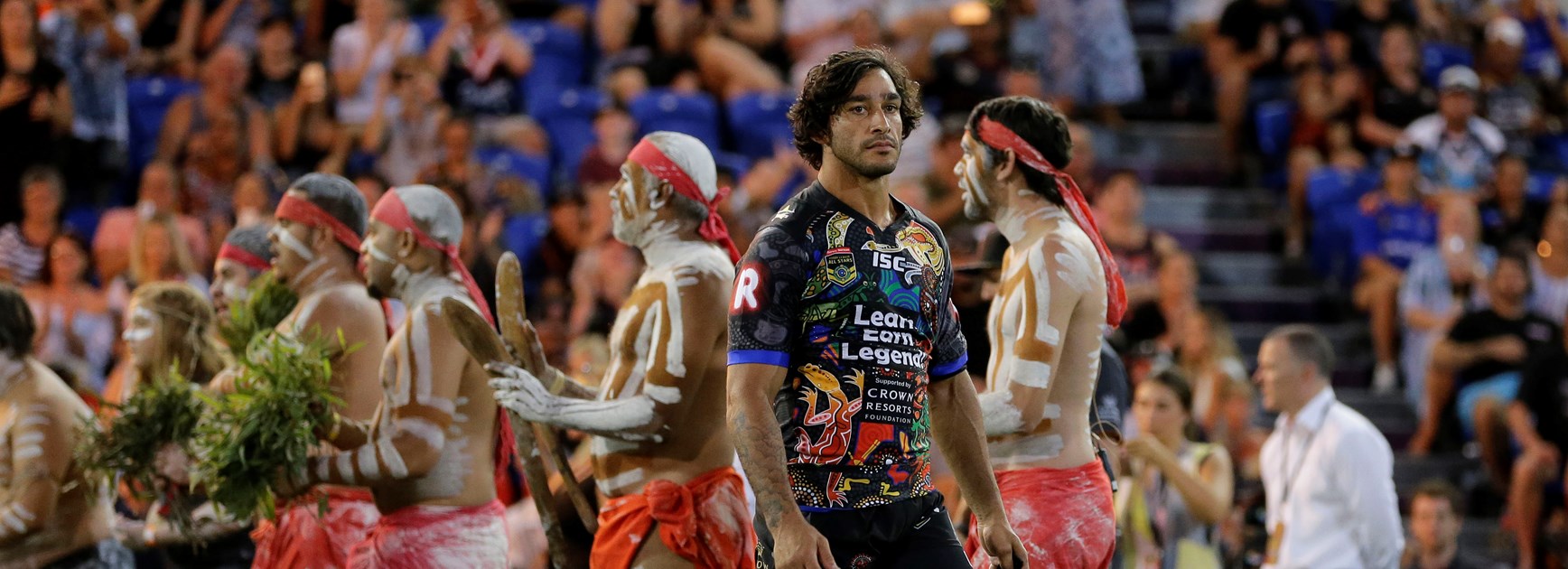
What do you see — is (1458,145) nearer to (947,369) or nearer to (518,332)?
(518,332)

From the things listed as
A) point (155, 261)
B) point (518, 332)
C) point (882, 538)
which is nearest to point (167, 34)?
point (155, 261)

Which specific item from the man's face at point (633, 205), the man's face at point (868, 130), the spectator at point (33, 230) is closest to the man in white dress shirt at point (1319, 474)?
the man's face at point (633, 205)

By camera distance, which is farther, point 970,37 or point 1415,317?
point 970,37

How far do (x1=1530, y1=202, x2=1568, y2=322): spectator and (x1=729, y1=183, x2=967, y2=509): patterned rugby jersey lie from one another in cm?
1014

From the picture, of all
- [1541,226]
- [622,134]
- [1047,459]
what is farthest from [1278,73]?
[1047,459]

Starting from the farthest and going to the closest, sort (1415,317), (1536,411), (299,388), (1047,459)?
(1415,317), (1536,411), (299,388), (1047,459)

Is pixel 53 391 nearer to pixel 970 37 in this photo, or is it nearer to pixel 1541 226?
pixel 970 37

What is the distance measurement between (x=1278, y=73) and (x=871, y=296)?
1193 cm

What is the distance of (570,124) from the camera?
13.4m

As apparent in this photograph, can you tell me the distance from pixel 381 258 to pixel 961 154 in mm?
6846

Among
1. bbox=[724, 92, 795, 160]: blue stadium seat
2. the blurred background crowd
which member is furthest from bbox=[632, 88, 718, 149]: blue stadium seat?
bbox=[724, 92, 795, 160]: blue stadium seat

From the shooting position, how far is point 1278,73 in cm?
1566

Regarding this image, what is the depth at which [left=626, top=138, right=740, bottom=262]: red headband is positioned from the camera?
5949 millimetres

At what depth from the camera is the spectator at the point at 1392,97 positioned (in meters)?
15.1
